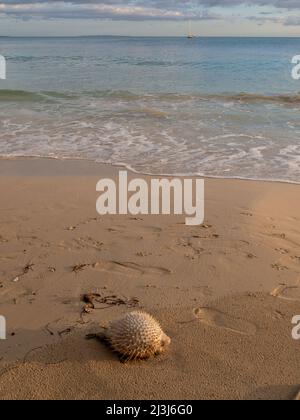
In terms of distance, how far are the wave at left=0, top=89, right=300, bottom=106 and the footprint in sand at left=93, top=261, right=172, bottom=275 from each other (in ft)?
41.7

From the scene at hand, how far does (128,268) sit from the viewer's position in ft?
14.5

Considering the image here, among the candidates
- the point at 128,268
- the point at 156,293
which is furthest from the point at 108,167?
the point at 156,293

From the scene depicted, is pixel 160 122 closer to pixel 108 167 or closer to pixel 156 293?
pixel 108 167

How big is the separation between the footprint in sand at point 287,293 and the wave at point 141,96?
13.1 m

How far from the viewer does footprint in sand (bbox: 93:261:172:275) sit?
4.37 m

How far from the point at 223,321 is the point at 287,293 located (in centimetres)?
76

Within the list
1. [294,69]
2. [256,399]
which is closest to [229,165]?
[256,399]

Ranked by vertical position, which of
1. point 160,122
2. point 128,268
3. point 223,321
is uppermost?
point 160,122

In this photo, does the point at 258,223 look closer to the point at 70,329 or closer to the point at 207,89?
the point at 70,329

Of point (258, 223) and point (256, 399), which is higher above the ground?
point (258, 223)

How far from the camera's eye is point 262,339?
11.2ft

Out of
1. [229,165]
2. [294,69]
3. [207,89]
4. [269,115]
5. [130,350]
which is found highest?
[294,69]

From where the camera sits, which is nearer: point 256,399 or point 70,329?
point 256,399

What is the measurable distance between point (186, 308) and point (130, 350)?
832mm
